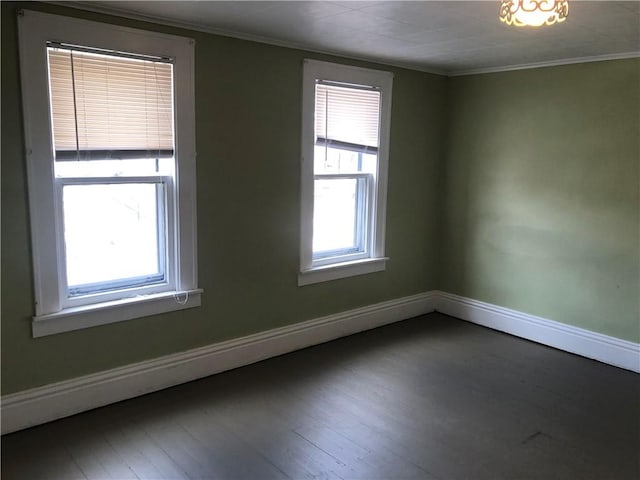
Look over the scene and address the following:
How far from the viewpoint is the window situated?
156 inches

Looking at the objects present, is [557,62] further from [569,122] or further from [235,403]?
[235,403]

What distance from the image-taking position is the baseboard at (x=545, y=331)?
12.9 feet

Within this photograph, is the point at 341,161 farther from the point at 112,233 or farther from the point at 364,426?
the point at 364,426

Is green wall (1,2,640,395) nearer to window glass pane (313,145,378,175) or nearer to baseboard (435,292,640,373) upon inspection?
baseboard (435,292,640,373)

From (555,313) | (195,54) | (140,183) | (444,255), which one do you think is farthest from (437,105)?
(140,183)

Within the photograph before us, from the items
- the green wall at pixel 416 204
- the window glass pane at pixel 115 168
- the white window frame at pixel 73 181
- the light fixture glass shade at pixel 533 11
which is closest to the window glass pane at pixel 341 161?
the green wall at pixel 416 204

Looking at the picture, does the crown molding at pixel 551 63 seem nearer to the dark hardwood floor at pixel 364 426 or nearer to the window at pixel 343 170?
the window at pixel 343 170

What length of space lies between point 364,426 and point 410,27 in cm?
227

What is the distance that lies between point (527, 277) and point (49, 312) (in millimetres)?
3539

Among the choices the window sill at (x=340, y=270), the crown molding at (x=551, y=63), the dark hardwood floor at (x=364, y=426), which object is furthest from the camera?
the window sill at (x=340, y=270)

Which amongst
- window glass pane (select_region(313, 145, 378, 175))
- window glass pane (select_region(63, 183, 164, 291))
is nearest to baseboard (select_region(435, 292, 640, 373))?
window glass pane (select_region(313, 145, 378, 175))

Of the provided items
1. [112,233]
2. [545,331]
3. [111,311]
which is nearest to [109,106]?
[112,233]

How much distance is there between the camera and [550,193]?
4258mm

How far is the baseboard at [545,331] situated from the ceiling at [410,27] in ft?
6.66
